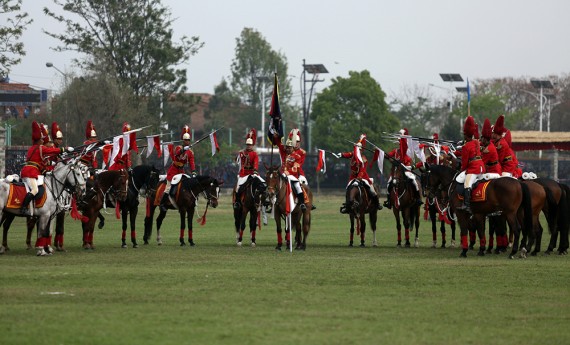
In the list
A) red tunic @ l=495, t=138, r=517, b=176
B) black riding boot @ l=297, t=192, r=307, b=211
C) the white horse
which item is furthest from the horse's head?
red tunic @ l=495, t=138, r=517, b=176

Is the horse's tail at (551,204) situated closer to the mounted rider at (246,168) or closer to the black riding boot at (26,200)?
the mounted rider at (246,168)

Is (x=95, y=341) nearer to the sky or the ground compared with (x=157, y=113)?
nearer to the ground

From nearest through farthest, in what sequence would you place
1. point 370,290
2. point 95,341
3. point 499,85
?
point 95,341
point 370,290
point 499,85

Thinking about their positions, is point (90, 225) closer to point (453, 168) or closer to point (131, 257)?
point (131, 257)

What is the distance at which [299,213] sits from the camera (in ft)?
89.8

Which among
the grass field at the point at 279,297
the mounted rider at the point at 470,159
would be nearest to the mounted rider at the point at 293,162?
the grass field at the point at 279,297

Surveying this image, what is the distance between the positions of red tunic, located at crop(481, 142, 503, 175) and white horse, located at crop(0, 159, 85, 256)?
28.9ft

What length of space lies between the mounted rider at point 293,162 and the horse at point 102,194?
3.83m

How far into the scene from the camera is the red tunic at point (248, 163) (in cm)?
2875

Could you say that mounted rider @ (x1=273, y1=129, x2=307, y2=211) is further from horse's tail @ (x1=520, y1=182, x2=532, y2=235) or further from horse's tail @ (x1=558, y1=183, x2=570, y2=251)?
horse's tail @ (x1=558, y1=183, x2=570, y2=251)

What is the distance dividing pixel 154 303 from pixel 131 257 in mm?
8376

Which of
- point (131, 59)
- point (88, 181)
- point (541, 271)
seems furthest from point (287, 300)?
point (131, 59)

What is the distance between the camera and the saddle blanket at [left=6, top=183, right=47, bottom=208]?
23.9m

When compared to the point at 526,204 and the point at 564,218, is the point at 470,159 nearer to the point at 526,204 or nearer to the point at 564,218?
the point at 526,204
